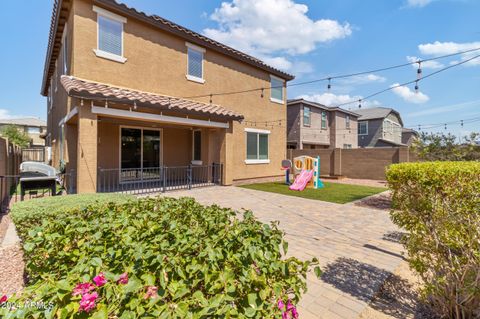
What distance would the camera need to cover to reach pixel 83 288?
130cm

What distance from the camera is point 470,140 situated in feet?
29.4

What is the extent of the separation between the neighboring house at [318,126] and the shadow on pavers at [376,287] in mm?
20674

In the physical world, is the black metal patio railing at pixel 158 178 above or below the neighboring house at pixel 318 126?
below

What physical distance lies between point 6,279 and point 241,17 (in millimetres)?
12717

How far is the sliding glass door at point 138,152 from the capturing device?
10992mm

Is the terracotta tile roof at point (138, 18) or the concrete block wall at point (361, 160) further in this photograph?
the concrete block wall at point (361, 160)

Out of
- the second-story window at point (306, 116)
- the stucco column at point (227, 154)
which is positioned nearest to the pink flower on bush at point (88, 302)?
the stucco column at point (227, 154)

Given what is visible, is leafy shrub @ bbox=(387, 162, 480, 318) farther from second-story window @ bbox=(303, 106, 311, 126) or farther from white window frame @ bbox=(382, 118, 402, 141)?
white window frame @ bbox=(382, 118, 402, 141)

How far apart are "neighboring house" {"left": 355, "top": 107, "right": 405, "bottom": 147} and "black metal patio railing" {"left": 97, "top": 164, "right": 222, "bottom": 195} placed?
94.2ft

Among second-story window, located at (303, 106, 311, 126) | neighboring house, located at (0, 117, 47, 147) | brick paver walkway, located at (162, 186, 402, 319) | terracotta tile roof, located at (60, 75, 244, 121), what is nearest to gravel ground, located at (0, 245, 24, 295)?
brick paver walkway, located at (162, 186, 402, 319)

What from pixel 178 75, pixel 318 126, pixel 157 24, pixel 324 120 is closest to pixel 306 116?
pixel 318 126

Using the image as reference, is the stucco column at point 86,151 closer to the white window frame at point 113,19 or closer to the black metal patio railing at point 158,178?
the black metal patio railing at point 158,178

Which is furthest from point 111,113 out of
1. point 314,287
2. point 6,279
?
point 314,287

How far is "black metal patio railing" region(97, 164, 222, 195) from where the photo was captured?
1025cm
